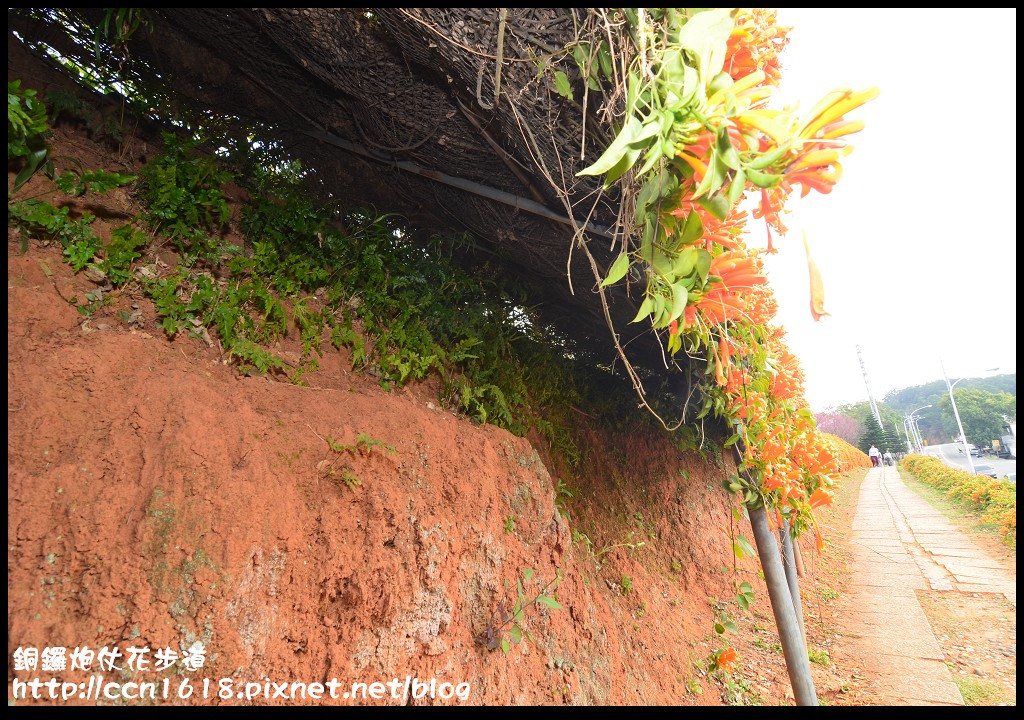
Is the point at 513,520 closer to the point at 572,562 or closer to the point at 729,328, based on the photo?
the point at 572,562

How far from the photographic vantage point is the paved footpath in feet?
9.02

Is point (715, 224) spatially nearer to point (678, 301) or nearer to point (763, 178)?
point (678, 301)

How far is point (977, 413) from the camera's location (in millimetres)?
3480

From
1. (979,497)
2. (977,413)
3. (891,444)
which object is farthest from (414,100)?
(891,444)

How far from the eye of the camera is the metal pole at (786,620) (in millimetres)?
2152

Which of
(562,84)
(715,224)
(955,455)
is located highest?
(562,84)

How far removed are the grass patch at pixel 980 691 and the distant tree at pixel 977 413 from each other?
1435 millimetres

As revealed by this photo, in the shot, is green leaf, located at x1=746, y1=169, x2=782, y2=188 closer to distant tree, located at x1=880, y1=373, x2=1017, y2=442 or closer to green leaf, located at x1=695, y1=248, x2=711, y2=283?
green leaf, located at x1=695, y1=248, x2=711, y2=283

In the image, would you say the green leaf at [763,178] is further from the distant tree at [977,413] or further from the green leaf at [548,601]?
the distant tree at [977,413]

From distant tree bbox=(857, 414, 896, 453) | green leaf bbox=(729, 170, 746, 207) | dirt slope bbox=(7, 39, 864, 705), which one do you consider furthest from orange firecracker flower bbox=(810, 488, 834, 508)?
distant tree bbox=(857, 414, 896, 453)

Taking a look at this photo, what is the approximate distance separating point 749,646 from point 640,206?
145 inches

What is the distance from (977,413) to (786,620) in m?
2.74

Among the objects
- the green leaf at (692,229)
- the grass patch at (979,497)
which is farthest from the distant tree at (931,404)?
the green leaf at (692,229)

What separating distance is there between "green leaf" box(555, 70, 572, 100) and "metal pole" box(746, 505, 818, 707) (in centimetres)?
221
